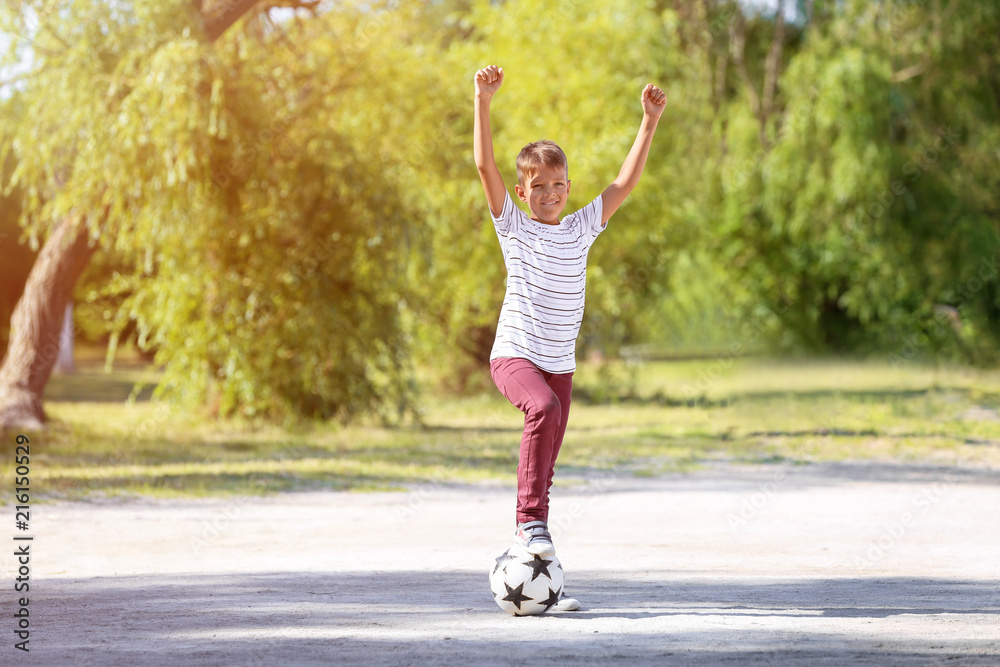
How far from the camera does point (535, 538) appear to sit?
14.8 ft

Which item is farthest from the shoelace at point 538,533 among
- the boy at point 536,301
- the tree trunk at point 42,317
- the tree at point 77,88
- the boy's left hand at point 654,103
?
the tree trunk at point 42,317

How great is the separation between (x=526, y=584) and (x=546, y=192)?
161 centimetres

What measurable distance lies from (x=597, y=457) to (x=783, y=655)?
801 cm

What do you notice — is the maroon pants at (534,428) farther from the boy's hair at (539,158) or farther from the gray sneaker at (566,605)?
the boy's hair at (539,158)

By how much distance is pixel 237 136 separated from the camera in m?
12.3

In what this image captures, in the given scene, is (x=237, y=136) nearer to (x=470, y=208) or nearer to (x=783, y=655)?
(x=470, y=208)

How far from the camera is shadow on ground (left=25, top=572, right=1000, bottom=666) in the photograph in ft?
12.2

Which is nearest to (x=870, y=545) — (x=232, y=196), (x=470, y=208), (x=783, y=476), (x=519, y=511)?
(x=519, y=511)

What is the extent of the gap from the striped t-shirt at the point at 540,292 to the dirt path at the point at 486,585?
1.06m

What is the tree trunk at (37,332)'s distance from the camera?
12.1 metres

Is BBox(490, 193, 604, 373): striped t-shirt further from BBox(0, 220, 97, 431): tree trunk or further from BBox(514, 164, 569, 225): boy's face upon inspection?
BBox(0, 220, 97, 431): tree trunk

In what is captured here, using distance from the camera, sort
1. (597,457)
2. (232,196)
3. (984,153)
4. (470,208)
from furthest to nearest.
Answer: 1. (984,153)
2. (470,208)
3. (232,196)
4. (597,457)

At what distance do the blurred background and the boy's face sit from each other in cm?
721

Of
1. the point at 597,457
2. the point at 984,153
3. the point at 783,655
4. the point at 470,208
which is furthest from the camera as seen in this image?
the point at 984,153
